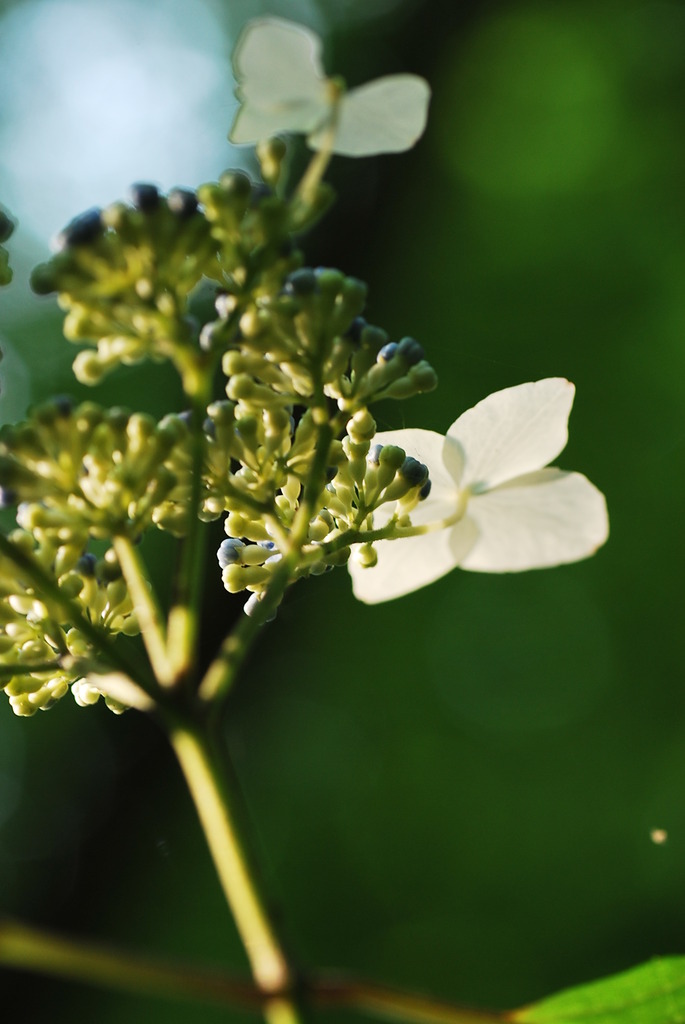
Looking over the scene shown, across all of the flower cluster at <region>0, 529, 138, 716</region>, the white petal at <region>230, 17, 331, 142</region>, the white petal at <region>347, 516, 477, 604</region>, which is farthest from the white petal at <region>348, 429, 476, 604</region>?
the white petal at <region>230, 17, 331, 142</region>

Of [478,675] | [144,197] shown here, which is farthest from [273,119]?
[478,675]

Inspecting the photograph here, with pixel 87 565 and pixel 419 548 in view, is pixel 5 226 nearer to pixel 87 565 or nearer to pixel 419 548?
pixel 87 565

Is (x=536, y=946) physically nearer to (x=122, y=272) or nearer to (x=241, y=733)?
(x=241, y=733)

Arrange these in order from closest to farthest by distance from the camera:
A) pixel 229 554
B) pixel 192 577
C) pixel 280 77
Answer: pixel 192 577, pixel 280 77, pixel 229 554

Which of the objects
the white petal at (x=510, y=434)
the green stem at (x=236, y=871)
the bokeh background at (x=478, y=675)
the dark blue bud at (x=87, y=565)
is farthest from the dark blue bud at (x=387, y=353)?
the bokeh background at (x=478, y=675)

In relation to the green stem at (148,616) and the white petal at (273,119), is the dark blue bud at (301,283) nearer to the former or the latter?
the white petal at (273,119)

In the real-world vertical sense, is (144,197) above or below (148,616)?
above
